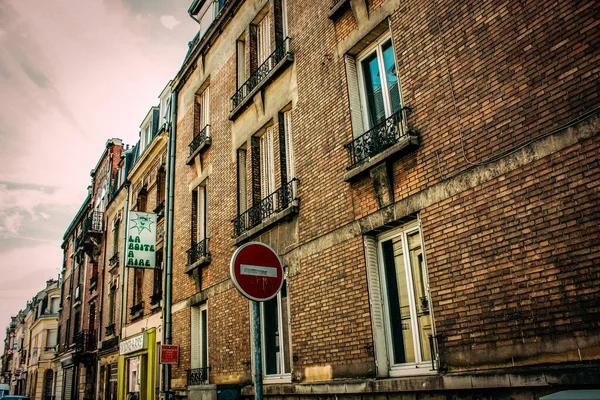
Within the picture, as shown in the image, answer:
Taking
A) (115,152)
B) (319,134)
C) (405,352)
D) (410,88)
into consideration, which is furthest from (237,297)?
(115,152)

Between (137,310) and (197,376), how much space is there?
6633 millimetres

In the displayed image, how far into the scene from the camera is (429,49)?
7336mm

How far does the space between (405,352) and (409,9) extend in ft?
17.0

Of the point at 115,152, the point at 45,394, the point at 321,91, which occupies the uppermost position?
the point at 115,152

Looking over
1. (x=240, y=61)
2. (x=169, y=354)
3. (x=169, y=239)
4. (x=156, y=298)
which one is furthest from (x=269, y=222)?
(x=156, y=298)

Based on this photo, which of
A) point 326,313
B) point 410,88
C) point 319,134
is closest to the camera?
point 410,88

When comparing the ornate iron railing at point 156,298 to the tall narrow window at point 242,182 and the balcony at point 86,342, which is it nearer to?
the tall narrow window at point 242,182

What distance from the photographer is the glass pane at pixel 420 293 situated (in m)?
6.81

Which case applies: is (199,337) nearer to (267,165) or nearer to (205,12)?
(267,165)

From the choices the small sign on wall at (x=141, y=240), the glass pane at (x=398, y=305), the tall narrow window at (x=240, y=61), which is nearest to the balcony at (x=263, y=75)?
the tall narrow window at (x=240, y=61)

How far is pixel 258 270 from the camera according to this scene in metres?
5.49

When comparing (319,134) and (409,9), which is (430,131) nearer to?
(409,9)

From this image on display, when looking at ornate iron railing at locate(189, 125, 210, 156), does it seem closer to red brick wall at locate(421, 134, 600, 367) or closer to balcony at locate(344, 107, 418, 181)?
balcony at locate(344, 107, 418, 181)

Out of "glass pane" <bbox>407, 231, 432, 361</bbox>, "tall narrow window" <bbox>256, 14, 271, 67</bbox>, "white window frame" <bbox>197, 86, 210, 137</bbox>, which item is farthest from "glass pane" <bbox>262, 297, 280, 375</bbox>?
"white window frame" <bbox>197, 86, 210, 137</bbox>
